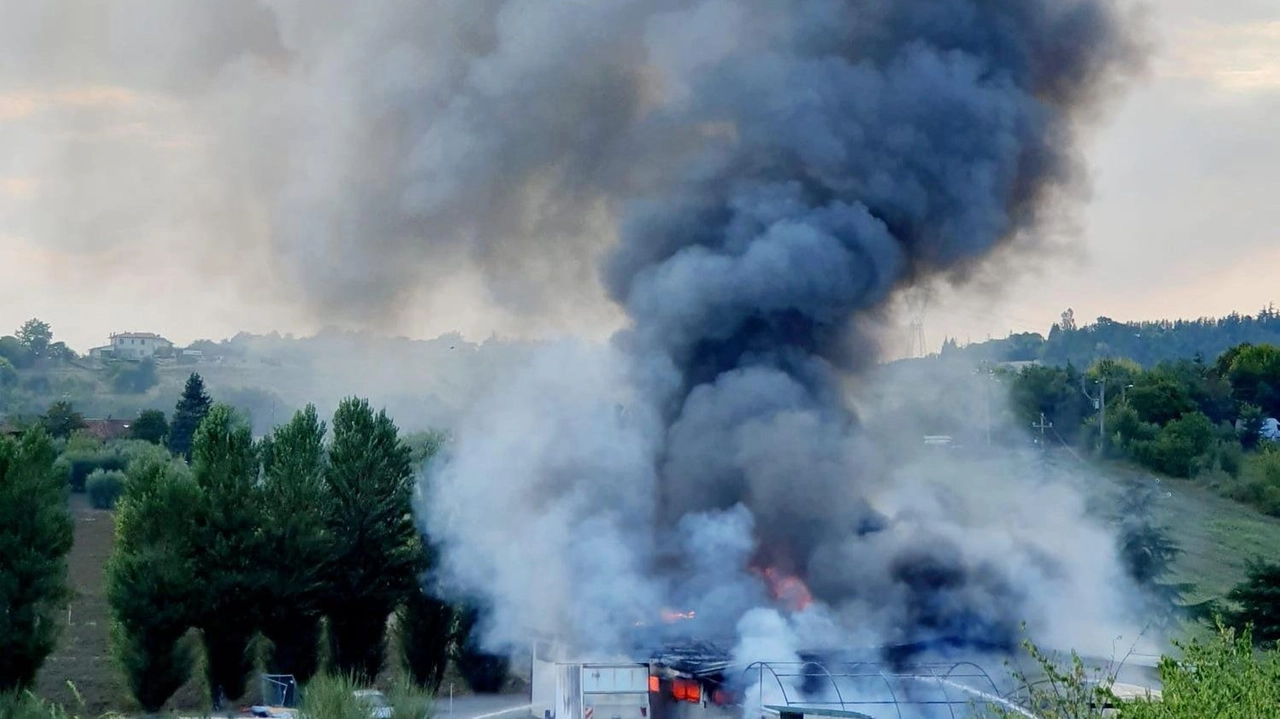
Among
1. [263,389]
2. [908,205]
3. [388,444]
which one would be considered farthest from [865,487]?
[263,389]

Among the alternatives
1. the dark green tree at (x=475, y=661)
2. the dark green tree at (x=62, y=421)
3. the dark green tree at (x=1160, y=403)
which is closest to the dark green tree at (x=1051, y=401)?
the dark green tree at (x=1160, y=403)

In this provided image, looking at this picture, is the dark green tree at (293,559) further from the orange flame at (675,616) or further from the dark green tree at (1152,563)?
the dark green tree at (1152,563)

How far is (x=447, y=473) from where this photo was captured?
41.8m

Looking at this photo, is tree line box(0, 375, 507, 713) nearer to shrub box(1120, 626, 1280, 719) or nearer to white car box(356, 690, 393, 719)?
white car box(356, 690, 393, 719)

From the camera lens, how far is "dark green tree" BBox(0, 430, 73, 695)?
1400 inches

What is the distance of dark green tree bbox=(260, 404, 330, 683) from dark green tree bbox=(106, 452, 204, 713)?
6.52ft

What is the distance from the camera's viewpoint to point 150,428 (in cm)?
10375

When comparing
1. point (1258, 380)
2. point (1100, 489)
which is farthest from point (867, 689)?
point (1258, 380)

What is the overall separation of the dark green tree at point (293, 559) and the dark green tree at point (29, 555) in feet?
16.1

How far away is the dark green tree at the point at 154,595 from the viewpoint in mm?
37500

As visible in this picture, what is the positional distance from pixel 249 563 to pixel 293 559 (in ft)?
3.51

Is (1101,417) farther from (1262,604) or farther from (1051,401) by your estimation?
(1262,604)

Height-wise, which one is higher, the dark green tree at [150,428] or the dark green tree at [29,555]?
the dark green tree at [150,428]

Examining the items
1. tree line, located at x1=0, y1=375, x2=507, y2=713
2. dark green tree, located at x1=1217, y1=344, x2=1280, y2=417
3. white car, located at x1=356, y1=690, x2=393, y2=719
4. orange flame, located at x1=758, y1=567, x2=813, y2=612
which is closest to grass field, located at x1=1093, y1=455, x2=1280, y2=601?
orange flame, located at x1=758, y1=567, x2=813, y2=612
